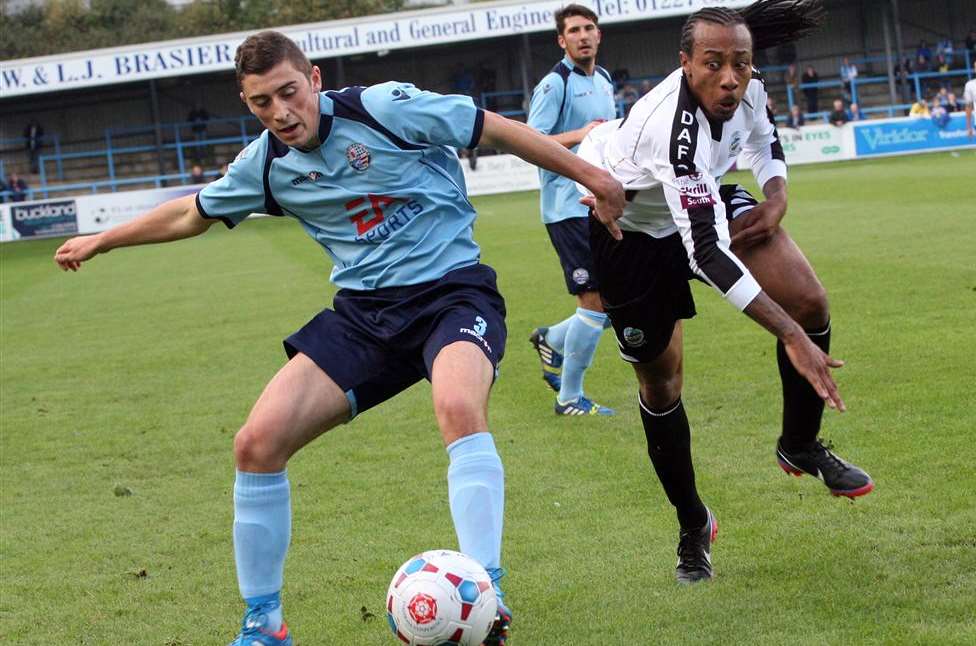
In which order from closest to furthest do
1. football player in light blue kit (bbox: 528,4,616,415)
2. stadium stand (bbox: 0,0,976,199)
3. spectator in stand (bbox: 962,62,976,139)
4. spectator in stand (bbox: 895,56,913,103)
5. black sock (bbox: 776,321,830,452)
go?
black sock (bbox: 776,321,830,452) < football player in light blue kit (bbox: 528,4,616,415) < spectator in stand (bbox: 962,62,976,139) < spectator in stand (bbox: 895,56,913,103) < stadium stand (bbox: 0,0,976,199)

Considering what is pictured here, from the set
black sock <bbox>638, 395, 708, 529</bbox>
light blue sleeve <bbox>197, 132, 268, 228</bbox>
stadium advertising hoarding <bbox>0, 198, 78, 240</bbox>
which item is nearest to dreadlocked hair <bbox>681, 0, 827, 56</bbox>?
black sock <bbox>638, 395, 708, 529</bbox>

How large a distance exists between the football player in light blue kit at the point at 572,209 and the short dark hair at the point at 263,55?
3655 millimetres

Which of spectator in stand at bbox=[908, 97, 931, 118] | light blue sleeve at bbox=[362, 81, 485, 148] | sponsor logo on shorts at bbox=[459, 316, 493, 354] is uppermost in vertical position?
spectator in stand at bbox=[908, 97, 931, 118]

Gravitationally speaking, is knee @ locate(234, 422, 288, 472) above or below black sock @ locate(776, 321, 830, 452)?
above

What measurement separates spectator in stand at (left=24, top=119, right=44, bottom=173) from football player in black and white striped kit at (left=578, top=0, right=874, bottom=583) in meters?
38.4

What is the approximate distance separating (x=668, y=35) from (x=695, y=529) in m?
41.3

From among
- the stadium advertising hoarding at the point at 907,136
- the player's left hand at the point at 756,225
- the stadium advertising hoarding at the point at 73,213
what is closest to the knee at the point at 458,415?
the player's left hand at the point at 756,225

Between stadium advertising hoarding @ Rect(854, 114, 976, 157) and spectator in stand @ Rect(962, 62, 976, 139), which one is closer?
spectator in stand @ Rect(962, 62, 976, 139)

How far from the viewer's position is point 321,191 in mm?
4504

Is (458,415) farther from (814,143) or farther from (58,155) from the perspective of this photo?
(58,155)

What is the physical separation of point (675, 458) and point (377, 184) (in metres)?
1.51

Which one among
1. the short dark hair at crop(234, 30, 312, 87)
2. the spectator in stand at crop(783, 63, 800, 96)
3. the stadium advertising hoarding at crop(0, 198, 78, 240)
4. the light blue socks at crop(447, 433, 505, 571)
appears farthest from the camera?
the spectator in stand at crop(783, 63, 800, 96)

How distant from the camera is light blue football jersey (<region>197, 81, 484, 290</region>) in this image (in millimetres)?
4434

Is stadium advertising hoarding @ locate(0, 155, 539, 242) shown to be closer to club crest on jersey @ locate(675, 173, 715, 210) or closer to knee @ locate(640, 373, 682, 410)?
knee @ locate(640, 373, 682, 410)
